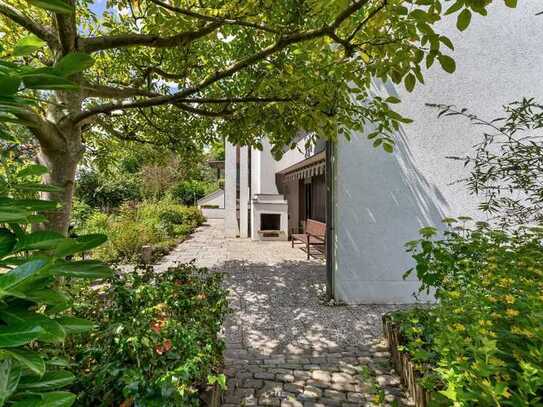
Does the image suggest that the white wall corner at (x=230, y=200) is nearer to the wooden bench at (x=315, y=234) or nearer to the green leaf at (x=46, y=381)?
the wooden bench at (x=315, y=234)

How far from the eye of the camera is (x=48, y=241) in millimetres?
1139

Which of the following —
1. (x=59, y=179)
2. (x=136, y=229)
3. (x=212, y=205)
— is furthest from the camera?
(x=212, y=205)

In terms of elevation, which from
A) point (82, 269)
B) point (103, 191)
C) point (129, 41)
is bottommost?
point (82, 269)

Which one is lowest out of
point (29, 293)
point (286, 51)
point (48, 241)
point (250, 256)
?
point (250, 256)

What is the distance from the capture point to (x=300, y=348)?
16.7 ft

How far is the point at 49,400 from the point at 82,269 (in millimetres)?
455

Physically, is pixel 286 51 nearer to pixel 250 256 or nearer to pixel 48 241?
pixel 48 241

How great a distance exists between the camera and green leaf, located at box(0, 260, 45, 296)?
2.96 ft

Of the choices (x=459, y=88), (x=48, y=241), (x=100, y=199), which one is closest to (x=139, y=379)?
(x=48, y=241)

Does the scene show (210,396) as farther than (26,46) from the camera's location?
Yes

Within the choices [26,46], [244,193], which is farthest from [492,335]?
[244,193]

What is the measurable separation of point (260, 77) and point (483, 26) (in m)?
5.54

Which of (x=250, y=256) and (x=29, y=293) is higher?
(x=29, y=293)

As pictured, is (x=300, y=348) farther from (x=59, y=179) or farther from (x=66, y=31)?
(x=66, y=31)
